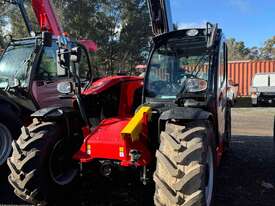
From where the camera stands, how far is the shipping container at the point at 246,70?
96.7 feet

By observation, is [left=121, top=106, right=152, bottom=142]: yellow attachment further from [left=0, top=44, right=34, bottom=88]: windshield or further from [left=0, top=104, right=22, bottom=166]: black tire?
[left=0, top=44, right=34, bottom=88]: windshield

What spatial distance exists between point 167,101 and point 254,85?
66.1 ft

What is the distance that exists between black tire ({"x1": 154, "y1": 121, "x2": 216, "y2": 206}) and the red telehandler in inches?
138

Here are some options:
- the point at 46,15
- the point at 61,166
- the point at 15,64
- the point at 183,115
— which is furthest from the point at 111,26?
the point at 183,115

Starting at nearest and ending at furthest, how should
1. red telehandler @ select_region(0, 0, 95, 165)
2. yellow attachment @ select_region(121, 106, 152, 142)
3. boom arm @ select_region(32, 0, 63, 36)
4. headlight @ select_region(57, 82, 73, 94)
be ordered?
yellow attachment @ select_region(121, 106, 152, 142) < headlight @ select_region(57, 82, 73, 94) < red telehandler @ select_region(0, 0, 95, 165) < boom arm @ select_region(32, 0, 63, 36)

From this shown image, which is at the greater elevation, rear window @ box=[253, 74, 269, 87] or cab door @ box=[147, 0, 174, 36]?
cab door @ box=[147, 0, 174, 36]

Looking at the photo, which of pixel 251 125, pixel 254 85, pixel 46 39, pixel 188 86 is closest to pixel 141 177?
pixel 188 86

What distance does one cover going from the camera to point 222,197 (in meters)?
6.27

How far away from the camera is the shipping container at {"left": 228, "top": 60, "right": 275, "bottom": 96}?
29.5m

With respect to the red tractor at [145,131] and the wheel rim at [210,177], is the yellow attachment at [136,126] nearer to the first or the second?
the red tractor at [145,131]

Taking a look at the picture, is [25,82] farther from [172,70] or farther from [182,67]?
[182,67]

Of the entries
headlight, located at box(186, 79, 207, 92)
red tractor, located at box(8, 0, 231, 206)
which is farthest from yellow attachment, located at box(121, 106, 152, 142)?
headlight, located at box(186, 79, 207, 92)

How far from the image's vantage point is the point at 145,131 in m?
5.33

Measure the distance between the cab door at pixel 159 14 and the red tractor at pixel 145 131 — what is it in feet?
3.98
